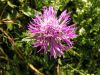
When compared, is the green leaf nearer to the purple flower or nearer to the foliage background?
the foliage background

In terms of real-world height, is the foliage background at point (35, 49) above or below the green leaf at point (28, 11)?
below

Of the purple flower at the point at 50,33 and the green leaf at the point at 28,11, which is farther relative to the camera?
the green leaf at the point at 28,11

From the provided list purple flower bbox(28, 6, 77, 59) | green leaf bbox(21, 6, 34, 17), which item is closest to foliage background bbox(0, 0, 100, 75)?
green leaf bbox(21, 6, 34, 17)

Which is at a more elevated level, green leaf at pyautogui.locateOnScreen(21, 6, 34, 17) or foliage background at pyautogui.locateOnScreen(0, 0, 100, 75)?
green leaf at pyautogui.locateOnScreen(21, 6, 34, 17)

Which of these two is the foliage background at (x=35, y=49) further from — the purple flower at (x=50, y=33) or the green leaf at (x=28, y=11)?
the purple flower at (x=50, y=33)

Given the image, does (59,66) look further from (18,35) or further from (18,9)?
(18,9)

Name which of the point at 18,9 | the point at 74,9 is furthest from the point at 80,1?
the point at 18,9

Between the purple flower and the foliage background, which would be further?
the foliage background

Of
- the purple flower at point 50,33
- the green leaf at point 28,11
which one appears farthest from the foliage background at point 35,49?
the purple flower at point 50,33

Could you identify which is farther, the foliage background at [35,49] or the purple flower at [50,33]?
the foliage background at [35,49]
